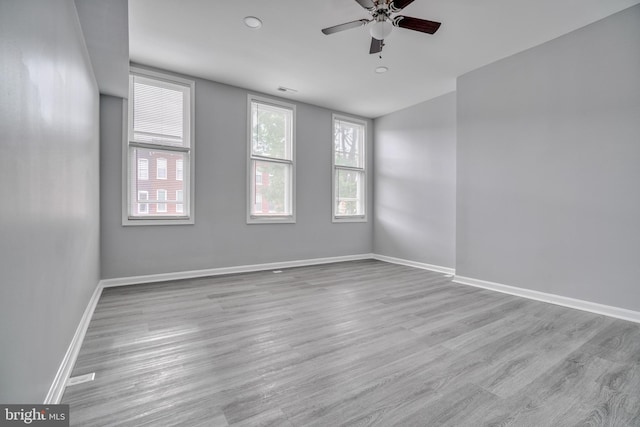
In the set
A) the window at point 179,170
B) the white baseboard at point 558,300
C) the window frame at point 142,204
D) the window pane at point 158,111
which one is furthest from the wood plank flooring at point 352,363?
the window pane at point 158,111

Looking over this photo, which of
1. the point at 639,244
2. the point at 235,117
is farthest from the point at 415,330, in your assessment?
the point at 235,117

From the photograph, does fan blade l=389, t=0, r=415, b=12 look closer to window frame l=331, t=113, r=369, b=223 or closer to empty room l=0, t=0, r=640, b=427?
empty room l=0, t=0, r=640, b=427

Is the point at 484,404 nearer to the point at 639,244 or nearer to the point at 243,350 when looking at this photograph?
the point at 243,350

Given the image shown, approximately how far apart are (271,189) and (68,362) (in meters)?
3.68

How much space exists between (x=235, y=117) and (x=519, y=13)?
3870mm

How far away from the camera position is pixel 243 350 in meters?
2.15

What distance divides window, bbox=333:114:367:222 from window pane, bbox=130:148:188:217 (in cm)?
288

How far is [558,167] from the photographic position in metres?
3.31

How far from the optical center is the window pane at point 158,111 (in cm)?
402

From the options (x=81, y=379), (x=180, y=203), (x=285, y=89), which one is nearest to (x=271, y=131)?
(x=285, y=89)

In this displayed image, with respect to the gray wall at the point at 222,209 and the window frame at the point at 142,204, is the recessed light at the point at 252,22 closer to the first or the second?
the gray wall at the point at 222,209

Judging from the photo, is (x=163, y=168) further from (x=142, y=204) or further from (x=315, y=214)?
(x=315, y=214)

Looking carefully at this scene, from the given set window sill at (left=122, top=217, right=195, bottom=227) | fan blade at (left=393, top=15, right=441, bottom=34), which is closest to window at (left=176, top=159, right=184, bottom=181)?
window sill at (left=122, top=217, right=195, bottom=227)

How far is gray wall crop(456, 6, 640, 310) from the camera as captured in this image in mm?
2871
